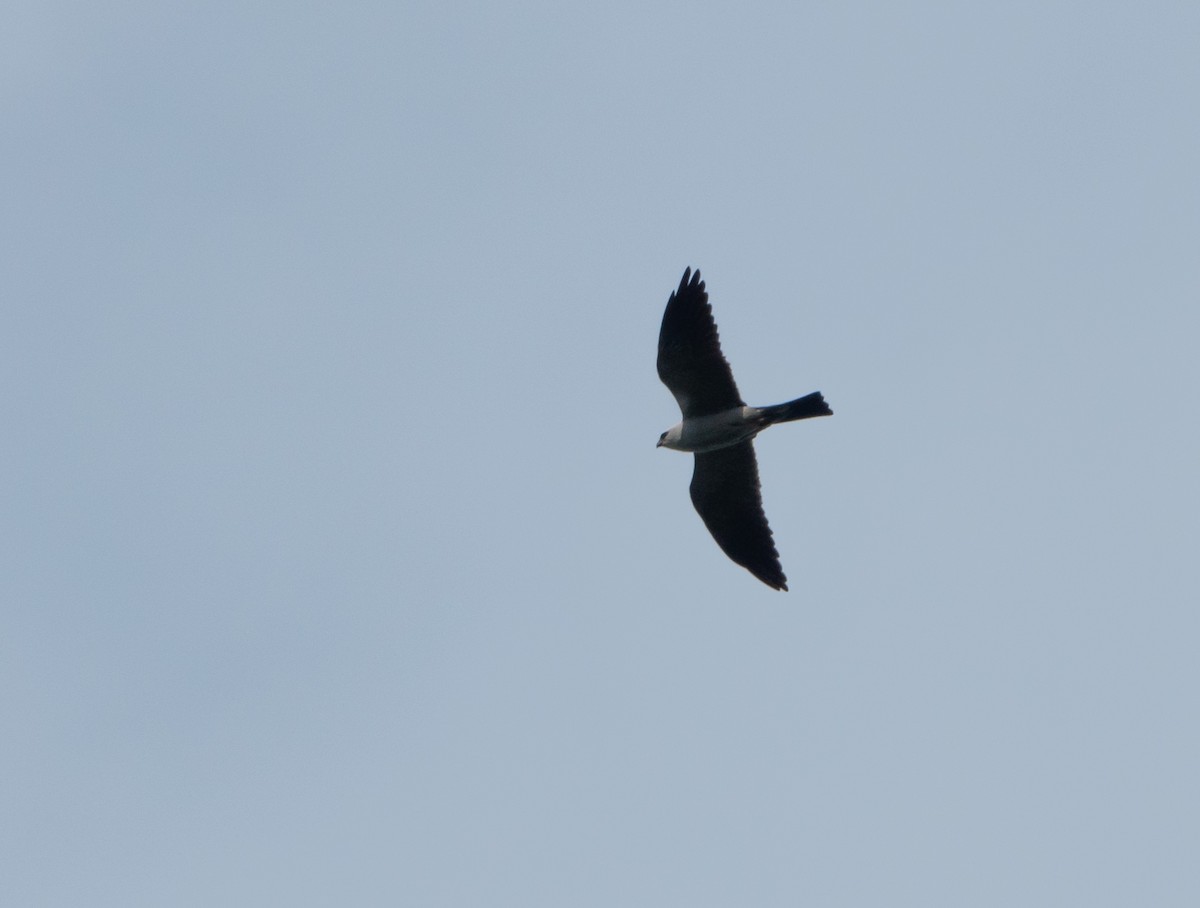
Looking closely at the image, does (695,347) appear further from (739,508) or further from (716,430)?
(739,508)

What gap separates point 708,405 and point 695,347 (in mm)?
850

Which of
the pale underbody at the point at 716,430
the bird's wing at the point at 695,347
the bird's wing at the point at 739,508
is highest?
the bird's wing at the point at 695,347

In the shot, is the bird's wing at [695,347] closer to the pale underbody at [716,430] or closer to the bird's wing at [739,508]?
the pale underbody at [716,430]

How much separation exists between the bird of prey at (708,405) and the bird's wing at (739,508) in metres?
0.01

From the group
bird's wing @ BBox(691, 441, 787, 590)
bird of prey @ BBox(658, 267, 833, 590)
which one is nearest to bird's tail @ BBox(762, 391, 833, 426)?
bird of prey @ BBox(658, 267, 833, 590)

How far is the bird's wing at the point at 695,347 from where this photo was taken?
20.4 metres

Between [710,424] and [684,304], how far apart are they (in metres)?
1.69

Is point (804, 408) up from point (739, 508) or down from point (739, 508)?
up

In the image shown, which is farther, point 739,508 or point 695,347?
Answer: point 739,508

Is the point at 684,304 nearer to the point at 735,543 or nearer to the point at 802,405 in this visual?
the point at 802,405

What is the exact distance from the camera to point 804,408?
65.2ft

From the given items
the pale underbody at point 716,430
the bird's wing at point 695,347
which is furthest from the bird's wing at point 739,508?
the bird's wing at point 695,347

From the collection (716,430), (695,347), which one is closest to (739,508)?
(716,430)

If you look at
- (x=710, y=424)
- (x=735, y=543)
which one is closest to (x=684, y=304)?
(x=710, y=424)
